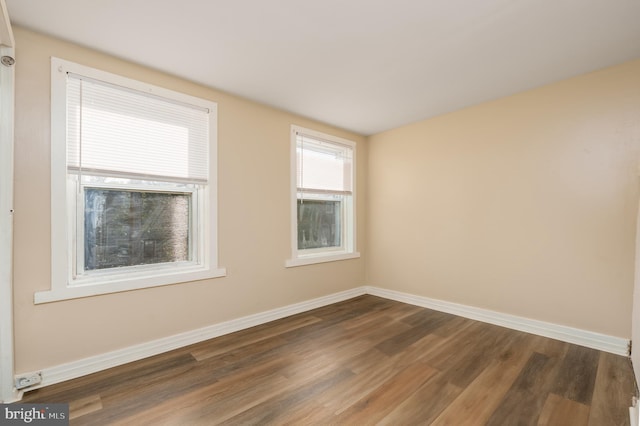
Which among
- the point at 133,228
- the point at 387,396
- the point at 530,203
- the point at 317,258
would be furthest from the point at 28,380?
the point at 530,203

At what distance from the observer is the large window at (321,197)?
3.56 m

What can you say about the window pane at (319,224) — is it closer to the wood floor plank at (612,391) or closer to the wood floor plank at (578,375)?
the wood floor plank at (578,375)

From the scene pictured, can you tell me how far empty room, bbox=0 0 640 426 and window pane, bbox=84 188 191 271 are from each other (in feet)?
0.05

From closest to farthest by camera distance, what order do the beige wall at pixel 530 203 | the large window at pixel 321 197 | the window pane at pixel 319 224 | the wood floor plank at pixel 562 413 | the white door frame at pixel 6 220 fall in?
the wood floor plank at pixel 562 413 < the white door frame at pixel 6 220 < the beige wall at pixel 530 203 < the large window at pixel 321 197 < the window pane at pixel 319 224

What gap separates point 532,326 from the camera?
282 cm

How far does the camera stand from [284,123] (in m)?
3.38

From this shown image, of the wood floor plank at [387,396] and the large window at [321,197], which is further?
the large window at [321,197]

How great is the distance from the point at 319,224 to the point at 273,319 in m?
1.37

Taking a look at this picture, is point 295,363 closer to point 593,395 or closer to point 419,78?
point 593,395

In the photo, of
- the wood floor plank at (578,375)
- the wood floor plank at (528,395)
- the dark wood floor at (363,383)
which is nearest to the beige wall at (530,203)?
the wood floor plank at (578,375)

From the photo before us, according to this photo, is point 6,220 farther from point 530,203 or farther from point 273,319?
point 530,203

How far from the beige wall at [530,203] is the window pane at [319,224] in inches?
32.9

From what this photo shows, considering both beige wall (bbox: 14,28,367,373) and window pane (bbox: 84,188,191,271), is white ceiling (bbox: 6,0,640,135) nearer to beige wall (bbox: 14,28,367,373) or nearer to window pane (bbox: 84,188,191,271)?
beige wall (bbox: 14,28,367,373)

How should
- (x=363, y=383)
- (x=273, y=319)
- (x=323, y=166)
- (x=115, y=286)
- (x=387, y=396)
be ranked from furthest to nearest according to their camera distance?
(x=323, y=166), (x=273, y=319), (x=115, y=286), (x=363, y=383), (x=387, y=396)
